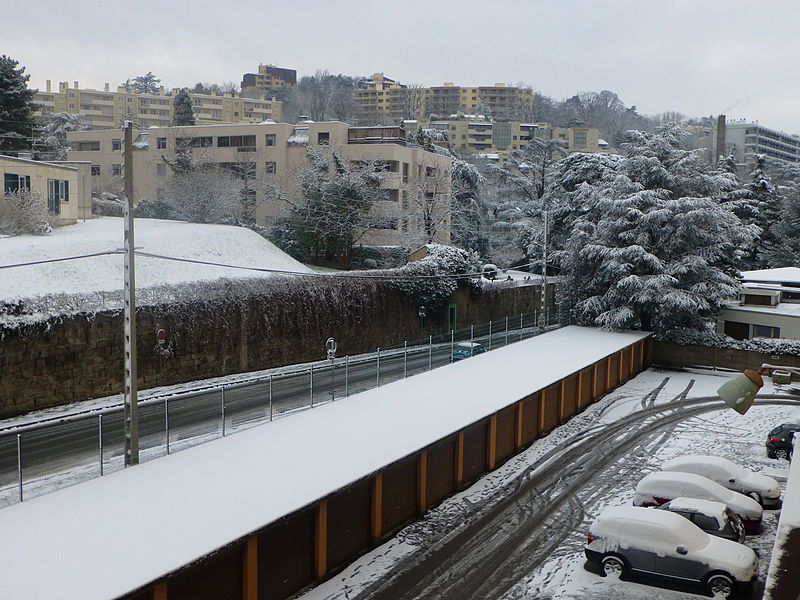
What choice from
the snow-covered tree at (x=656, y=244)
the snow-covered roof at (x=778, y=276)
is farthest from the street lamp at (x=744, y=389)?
the snow-covered roof at (x=778, y=276)

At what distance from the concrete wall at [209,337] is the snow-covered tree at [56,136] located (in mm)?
40245

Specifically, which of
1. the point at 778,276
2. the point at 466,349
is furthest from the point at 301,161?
the point at 778,276

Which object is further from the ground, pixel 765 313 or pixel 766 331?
pixel 765 313

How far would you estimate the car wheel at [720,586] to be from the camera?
15836 mm

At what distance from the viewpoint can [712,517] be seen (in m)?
18.2

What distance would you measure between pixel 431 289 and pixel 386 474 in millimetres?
34451

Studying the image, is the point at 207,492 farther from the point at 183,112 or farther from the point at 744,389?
the point at 183,112

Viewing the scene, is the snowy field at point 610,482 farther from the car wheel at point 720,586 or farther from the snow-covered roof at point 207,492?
the snow-covered roof at point 207,492

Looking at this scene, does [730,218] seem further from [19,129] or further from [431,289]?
[19,129]

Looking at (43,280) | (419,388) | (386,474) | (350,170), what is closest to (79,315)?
(43,280)

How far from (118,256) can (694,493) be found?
97.6 feet

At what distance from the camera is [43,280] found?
3194 cm

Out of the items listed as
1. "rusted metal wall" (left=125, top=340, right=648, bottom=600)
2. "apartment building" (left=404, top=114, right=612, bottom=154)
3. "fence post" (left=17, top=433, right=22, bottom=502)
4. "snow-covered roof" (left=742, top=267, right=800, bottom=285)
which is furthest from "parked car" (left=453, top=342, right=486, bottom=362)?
"apartment building" (left=404, top=114, right=612, bottom=154)

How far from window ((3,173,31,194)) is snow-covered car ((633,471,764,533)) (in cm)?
3940
